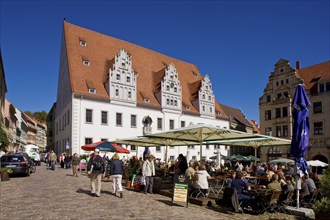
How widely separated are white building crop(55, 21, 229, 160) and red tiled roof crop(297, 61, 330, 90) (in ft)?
46.2

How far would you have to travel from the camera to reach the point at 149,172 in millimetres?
14414

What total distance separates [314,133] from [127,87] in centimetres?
2487

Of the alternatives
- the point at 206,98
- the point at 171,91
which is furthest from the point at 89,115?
the point at 206,98

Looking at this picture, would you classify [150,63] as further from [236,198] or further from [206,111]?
[236,198]

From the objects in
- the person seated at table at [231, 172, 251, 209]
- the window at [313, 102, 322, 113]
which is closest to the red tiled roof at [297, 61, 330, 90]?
the window at [313, 102, 322, 113]

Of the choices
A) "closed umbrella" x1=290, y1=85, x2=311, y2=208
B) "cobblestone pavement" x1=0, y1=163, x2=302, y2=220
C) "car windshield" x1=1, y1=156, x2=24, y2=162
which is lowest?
"cobblestone pavement" x1=0, y1=163, x2=302, y2=220

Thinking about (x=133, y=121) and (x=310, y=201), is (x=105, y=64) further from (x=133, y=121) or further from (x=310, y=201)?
(x=310, y=201)

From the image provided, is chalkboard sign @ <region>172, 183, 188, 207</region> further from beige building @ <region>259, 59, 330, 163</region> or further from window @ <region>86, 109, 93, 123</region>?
beige building @ <region>259, 59, 330, 163</region>

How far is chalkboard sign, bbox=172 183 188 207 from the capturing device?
11394mm

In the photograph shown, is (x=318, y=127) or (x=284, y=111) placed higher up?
(x=284, y=111)

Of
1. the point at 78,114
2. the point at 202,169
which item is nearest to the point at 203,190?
the point at 202,169

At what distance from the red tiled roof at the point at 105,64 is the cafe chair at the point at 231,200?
3062 cm

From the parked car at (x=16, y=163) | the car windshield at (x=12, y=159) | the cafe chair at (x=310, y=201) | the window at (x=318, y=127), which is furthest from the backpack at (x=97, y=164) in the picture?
the window at (x=318, y=127)

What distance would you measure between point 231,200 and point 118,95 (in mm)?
33506
